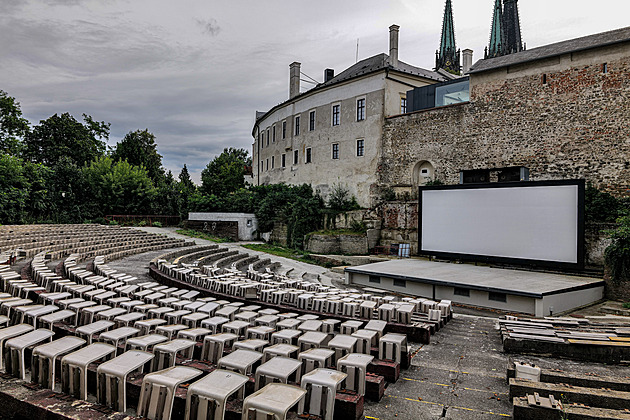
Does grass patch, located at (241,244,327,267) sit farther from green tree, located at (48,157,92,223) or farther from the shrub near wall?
green tree, located at (48,157,92,223)

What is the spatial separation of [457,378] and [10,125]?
45.2 metres

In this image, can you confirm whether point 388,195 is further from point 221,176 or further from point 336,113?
point 221,176

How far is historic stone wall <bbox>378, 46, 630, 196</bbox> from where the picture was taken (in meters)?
19.5

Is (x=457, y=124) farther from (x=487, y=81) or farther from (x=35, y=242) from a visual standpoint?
(x=35, y=242)

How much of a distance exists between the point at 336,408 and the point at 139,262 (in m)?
14.5

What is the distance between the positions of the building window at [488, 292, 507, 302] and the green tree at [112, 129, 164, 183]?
40.3 m

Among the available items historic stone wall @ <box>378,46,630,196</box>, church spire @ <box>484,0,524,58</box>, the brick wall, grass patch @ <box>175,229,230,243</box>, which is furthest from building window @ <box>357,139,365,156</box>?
church spire @ <box>484,0,524,58</box>

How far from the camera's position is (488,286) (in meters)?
13.7

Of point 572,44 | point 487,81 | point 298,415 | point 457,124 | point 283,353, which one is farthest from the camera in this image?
point 457,124

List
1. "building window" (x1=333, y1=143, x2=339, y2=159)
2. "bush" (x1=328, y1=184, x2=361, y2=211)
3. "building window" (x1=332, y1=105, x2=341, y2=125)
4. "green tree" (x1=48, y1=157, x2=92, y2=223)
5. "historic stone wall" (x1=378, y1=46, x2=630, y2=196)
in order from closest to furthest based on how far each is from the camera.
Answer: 1. "historic stone wall" (x1=378, y1=46, x2=630, y2=196)
2. "bush" (x1=328, y1=184, x2=361, y2=211)
3. "building window" (x1=333, y1=143, x2=339, y2=159)
4. "building window" (x1=332, y1=105, x2=341, y2=125)
5. "green tree" (x1=48, y1=157, x2=92, y2=223)

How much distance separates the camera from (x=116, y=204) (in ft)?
119

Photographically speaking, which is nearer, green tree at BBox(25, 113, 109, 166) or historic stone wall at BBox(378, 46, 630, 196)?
historic stone wall at BBox(378, 46, 630, 196)

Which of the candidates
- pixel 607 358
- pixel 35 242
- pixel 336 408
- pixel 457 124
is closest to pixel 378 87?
pixel 457 124

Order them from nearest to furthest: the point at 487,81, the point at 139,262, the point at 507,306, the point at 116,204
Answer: the point at 507,306
the point at 139,262
the point at 487,81
the point at 116,204
